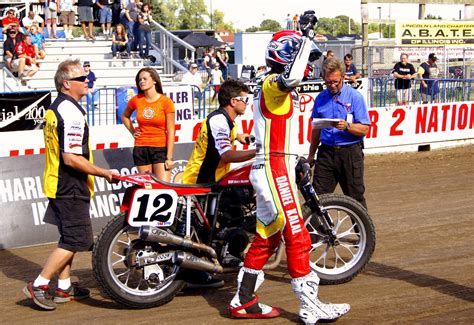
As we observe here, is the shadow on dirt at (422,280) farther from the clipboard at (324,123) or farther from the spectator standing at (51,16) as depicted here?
the spectator standing at (51,16)

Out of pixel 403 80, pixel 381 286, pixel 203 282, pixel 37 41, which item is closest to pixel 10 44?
pixel 37 41

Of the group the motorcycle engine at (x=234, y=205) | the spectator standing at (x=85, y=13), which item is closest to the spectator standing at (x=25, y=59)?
the spectator standing at (x=85, y=13)

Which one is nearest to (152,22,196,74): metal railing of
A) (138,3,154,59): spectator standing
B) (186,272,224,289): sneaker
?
(138,3,154,59): spectator standing

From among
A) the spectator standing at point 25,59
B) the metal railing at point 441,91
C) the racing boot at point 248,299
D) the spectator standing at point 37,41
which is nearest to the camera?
the racing boot at point 248,299

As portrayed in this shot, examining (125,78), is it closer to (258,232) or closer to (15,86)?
(15,86)

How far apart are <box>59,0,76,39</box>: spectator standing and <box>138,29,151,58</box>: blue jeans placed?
2.06 m

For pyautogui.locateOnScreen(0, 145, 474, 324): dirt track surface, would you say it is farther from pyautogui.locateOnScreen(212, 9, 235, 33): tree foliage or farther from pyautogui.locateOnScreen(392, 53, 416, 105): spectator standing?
pyautogui.locateOnScreen(212, 9, 235, 33): tree foliage

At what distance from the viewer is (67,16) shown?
2175cm

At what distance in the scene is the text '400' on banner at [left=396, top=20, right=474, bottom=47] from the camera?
24203 mm

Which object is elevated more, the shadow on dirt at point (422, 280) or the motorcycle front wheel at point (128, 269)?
the motorcycle front wheel at point (128, 269)

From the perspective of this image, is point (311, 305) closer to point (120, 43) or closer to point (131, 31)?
point (120, 43)

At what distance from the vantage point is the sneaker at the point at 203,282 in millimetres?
6711

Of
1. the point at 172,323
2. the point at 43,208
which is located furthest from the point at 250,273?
the point at 43,208

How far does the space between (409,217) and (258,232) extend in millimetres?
4322
